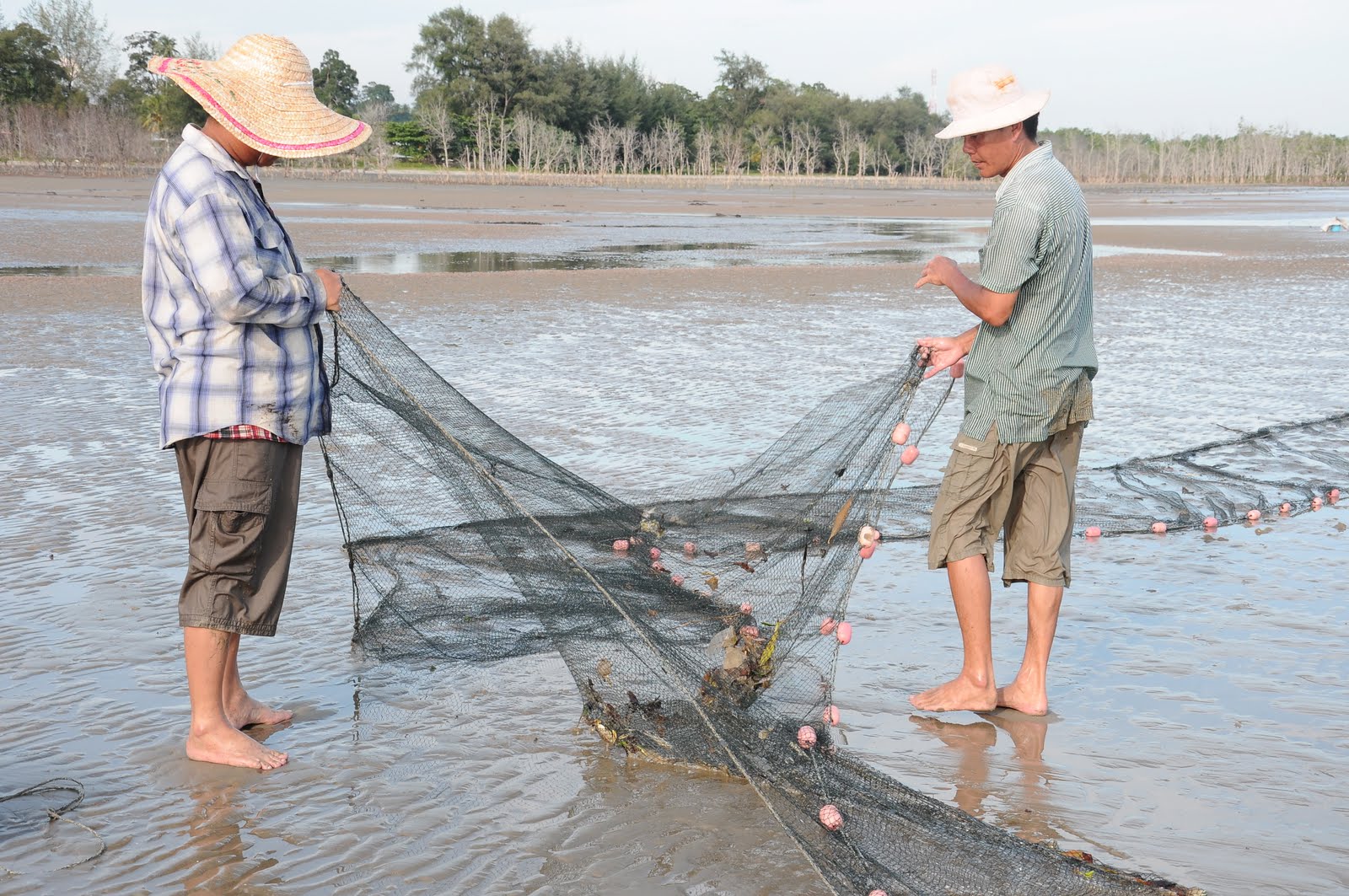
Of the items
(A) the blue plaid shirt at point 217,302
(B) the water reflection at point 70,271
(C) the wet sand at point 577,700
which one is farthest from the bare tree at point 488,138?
(A) the blue plaid shirt at point 217,302

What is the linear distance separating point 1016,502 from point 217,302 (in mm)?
2329

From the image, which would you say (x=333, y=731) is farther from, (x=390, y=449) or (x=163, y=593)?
(x=163, y=593)

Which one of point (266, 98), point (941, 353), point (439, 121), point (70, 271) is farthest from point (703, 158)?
point (266, 98)

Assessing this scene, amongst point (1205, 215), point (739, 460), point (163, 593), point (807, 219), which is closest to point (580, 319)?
point (739, 460)

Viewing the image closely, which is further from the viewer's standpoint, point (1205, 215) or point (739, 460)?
point (1205, 215)

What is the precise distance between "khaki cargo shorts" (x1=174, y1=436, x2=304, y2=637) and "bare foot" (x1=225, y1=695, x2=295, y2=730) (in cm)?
32

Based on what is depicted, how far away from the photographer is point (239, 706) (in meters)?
3.40

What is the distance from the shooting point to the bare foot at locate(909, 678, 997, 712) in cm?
360

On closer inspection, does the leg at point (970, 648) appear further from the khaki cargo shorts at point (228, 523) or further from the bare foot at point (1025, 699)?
the khaki cargo shorts at point (228, 523)

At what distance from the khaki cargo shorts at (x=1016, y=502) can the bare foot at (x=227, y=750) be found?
1965 mm

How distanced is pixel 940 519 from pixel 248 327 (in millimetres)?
2010

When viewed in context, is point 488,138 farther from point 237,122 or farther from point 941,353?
point 237,122

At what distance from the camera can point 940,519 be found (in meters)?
3.55

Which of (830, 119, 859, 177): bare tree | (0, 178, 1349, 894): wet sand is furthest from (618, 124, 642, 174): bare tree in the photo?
(0, 178, 1349, 894): wet sand
